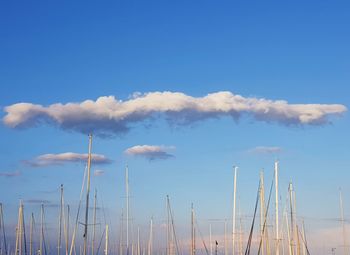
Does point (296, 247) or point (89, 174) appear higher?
point (89, 174)

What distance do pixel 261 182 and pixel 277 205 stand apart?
248cm

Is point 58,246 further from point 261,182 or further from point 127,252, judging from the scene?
point 261,182

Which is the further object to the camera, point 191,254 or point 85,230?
point 191,254

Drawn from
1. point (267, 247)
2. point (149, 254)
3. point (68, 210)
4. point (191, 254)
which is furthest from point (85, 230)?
point (149, 254)

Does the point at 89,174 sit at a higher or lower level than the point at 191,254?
higher

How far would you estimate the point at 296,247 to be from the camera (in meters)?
59.4

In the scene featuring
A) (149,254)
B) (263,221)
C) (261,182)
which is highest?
(261,182)

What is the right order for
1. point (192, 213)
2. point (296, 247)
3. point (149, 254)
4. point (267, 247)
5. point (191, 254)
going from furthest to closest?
1. point (149, 254)
2. point (192, 213)
3. point (191, 254)
4. point (296, 247)
5. point (267, 247)

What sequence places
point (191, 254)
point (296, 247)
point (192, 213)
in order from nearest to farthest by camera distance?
point (296, 247) → point (191, 254) → point (192, 213)

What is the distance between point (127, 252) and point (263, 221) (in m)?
24.7

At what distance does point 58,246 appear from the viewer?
6775 centimetres

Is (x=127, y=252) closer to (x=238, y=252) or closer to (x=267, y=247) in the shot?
(x=238, y=252)

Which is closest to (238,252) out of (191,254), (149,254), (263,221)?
(191,254)

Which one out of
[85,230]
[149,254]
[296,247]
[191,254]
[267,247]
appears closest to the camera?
[85,230]
